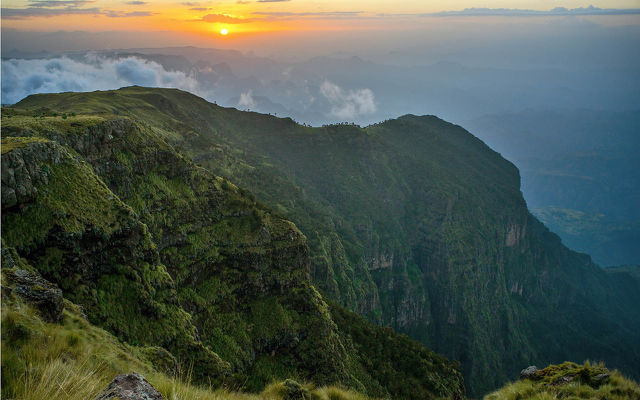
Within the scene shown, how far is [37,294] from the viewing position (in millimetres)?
11992

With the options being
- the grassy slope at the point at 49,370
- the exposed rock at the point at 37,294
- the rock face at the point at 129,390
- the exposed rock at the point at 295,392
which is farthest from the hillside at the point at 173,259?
the rock face at the point at 129,390

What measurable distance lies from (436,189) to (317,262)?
3628 inches

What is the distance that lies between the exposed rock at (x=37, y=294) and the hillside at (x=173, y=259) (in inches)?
244

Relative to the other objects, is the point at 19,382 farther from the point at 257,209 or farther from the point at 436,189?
the point at 436,189

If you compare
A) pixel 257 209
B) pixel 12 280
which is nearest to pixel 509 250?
pixel 257 209

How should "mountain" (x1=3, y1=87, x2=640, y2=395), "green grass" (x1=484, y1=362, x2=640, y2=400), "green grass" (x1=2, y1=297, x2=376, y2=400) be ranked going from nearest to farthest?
1. "green grass" (x1=2, y1=297, x2=376, y2=400)
2. "green grass" (x1=484, y1=362, x2=640, y2=400)
3. "mountain" (x1=3, y1=87, x2=640, y2=395)

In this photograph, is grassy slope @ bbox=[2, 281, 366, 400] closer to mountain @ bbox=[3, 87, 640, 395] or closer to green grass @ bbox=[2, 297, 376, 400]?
green grass @ bbox=[2, 297, 376, 400]

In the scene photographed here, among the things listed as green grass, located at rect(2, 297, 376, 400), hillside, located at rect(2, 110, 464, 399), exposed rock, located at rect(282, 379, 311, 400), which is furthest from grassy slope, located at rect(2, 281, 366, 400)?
hillside, located at rect(2, 110, 464, 399)

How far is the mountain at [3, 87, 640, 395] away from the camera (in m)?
36.2

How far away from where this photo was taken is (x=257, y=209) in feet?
143

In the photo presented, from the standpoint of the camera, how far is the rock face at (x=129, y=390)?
14.2 ft

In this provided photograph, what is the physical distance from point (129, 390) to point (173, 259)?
32038mm

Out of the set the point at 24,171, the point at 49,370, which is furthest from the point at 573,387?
the point at 24,171

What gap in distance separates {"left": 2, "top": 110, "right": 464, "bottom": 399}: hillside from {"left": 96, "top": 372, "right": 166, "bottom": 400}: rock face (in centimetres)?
1257
